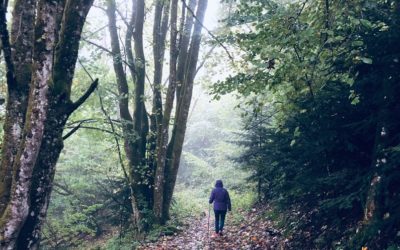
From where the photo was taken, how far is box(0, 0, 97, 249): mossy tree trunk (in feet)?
15.8

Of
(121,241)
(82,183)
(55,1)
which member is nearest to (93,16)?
(82,183)

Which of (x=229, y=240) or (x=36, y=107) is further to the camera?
(x=229, y=240)

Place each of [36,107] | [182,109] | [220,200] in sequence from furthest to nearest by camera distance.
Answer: [182,109], [220,200], [36,107]

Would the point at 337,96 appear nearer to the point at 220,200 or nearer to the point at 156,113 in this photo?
the point at 220,200

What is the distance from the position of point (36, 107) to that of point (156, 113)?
333 inches

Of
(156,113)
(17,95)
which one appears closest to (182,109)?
(156,113)

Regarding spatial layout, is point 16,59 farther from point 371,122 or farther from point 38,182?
point 371,122

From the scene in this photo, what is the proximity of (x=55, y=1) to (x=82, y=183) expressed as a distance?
13.6 meters

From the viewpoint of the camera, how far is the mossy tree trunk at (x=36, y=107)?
4.83m

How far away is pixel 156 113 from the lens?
13.4m

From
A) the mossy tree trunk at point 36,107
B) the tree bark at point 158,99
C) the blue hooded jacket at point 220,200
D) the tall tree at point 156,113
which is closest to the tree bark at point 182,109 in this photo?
the tall tree at point 156,113

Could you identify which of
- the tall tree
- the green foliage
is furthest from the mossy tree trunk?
the tall tree

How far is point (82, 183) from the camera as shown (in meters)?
17.2

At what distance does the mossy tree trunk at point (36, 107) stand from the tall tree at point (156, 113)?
21.9 feet
